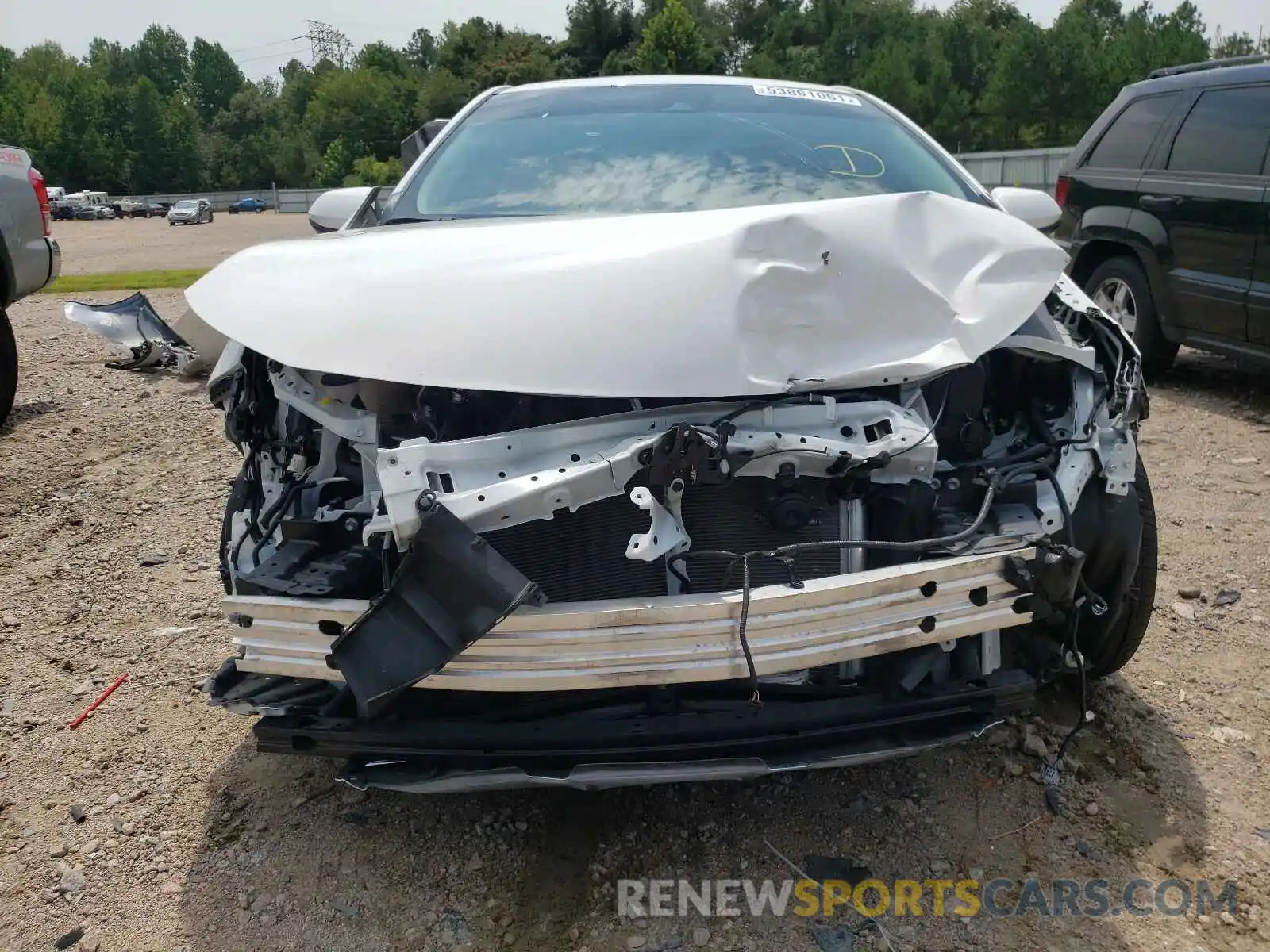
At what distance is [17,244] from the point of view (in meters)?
5.80

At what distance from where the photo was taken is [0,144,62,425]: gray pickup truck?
5695 mm

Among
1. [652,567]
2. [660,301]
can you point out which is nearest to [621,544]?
[652,567]

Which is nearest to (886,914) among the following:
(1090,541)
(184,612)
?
(1090,541)

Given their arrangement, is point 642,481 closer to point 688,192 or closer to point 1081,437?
point 1081,437

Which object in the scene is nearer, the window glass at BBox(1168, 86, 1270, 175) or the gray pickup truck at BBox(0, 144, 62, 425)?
the window glass at BBox(1168, 86, 1270, 175)

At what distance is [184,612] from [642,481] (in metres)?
2.40

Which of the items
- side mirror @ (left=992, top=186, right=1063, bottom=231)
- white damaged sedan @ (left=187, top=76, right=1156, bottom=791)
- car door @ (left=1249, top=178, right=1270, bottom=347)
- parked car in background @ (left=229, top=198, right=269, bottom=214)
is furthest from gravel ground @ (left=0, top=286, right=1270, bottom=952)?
parked car in background @ (left=229, top=198, right=269, bottom=214)

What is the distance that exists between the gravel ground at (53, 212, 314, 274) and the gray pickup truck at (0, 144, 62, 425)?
5.09 m

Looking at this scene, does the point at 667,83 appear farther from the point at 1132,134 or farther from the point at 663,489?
the point at 1132,134

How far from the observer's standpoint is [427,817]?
250 cm

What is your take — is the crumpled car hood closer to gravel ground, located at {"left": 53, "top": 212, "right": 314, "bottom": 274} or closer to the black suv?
the black suv

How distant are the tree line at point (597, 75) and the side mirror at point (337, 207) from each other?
43688 millimetres

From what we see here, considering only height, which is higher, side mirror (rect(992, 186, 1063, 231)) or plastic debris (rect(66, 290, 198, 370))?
side mirror (rect(992, 186, 1063, 231))

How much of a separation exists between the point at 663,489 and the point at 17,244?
218 inches
